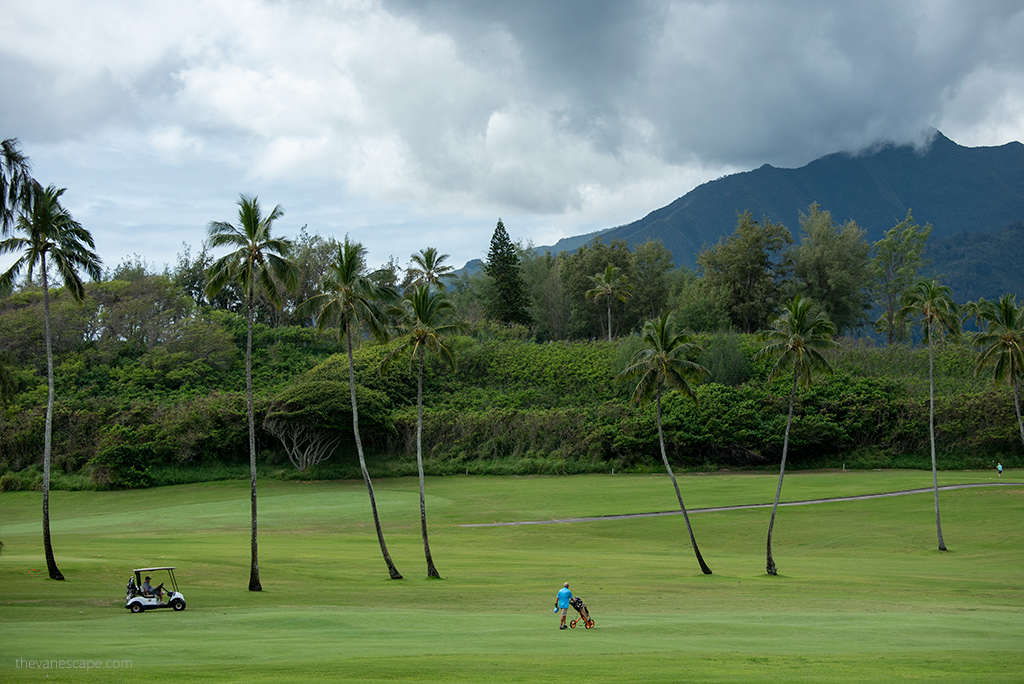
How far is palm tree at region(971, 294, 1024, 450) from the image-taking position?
4325 cm

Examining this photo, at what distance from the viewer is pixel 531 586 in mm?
30625

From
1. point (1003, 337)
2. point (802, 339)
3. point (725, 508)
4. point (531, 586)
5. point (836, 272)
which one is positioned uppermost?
point (836, 272)

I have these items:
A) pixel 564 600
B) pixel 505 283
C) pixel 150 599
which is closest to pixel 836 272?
pixel 505 283

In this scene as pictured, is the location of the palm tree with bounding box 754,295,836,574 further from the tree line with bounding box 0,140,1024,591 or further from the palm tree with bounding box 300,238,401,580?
the palm tree with bounding box 300,238,401,580

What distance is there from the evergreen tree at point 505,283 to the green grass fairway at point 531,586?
3593 centimetres

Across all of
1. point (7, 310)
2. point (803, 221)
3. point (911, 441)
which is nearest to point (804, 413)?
point (911, 441)

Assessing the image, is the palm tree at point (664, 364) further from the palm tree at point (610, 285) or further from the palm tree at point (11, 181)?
the palm tree at point (610, 285)

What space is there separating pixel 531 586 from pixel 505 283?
71.8m

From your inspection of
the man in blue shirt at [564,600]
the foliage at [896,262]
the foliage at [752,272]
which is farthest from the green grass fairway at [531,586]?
the foliage at [896,262]

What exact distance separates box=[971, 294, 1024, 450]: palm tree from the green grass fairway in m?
9.63

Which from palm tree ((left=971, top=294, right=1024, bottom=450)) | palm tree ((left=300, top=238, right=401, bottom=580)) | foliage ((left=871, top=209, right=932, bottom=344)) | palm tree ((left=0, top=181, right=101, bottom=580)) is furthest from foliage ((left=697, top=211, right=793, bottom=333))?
palm tree ((left=0, top=181, right=101, bottom=580))

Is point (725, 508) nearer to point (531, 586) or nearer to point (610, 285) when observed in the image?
point (531, 586)

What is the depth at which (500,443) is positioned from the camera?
254 ft

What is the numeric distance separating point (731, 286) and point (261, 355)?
60.0m
